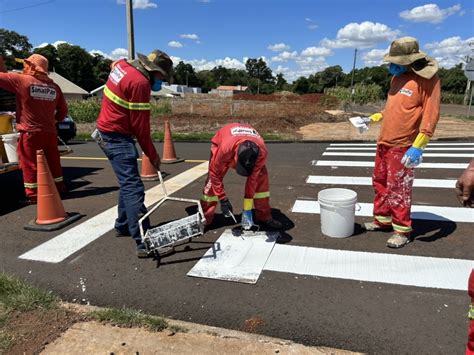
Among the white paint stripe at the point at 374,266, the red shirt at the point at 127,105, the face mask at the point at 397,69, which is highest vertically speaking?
the face mask at the point at 397,69

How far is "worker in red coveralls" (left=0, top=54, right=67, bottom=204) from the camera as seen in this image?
18.7 feet

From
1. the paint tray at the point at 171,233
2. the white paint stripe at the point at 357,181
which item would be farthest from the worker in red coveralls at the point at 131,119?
the white paint stripe at the point at 357,181

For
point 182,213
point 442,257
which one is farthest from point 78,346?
point 442,257

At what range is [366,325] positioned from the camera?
280 centimetres

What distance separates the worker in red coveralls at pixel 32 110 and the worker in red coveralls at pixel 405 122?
4.86m

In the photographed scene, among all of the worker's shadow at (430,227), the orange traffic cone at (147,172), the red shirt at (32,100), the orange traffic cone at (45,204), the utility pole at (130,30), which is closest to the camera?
the worker's shadow at (430,227)

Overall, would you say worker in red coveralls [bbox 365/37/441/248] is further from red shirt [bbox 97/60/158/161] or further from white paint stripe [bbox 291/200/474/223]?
red shirt [bbox 97/60/158/161]

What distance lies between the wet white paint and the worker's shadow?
1.68m

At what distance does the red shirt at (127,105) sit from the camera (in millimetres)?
3770

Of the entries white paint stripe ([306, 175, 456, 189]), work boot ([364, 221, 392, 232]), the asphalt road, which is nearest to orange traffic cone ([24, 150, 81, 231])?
the asphalt road

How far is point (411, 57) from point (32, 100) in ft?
16.9

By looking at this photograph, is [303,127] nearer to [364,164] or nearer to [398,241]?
[364,164]

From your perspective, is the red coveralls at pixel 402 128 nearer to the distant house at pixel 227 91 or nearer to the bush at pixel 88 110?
the bush at pixel 88 110

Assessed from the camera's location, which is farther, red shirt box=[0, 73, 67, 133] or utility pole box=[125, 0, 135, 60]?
utility pole box=[125, 0, 135, 60]
